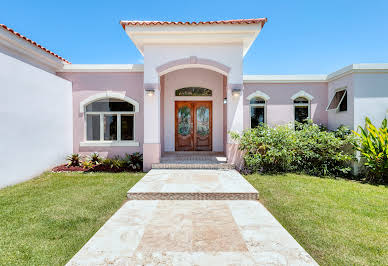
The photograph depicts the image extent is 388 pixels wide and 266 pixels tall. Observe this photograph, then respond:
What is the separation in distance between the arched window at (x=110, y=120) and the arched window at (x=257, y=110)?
6025mm

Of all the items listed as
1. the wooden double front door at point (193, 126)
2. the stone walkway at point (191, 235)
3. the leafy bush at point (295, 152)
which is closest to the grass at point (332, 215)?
the stone walkway at point (191, 235)

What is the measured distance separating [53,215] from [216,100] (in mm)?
9020

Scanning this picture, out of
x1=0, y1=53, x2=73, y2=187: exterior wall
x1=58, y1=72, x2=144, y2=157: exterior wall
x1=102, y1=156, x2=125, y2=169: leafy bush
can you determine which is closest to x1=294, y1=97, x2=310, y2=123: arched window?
x1=58, y1=72, x2=144, y2=157: exterior wall

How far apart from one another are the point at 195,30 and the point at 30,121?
682 centimetres

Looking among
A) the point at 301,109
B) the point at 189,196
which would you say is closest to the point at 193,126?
the point at 301,109

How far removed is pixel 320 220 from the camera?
4367mm

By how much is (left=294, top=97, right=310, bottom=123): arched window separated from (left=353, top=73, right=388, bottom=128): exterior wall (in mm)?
2458

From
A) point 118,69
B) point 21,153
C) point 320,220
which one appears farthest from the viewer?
point 118,69

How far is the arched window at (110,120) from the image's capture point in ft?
33.1

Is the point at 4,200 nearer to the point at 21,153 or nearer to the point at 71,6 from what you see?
the point at 21,153

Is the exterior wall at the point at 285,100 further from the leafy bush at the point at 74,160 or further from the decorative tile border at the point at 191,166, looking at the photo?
the leafy bush at the point at 74,160

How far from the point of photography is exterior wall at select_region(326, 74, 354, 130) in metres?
8.91

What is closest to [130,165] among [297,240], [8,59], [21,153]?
[21,153]

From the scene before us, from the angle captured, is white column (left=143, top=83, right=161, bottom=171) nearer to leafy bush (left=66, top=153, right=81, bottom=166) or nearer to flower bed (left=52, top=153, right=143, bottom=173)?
flower bed (left=52, top=153, right=143, bottom=173)
